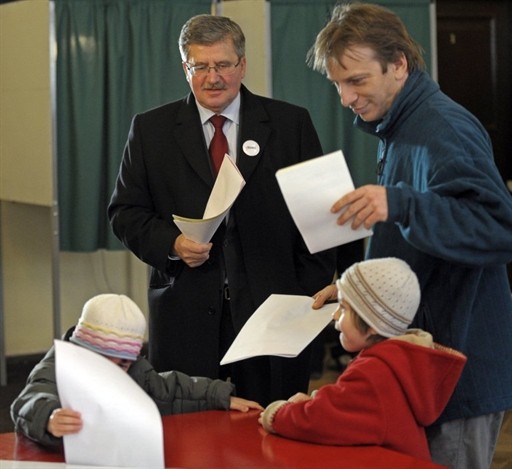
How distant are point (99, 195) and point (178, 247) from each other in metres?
2.42

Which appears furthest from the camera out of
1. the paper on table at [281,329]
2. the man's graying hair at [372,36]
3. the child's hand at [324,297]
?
the child's hand at [324,297]

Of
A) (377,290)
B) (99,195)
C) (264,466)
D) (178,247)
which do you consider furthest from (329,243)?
(99,195)

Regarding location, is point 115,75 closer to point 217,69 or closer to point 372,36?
point 217,69

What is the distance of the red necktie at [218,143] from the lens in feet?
8.61

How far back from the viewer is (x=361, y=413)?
1.73 m

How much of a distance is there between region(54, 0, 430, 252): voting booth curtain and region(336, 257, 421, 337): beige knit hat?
306 cm

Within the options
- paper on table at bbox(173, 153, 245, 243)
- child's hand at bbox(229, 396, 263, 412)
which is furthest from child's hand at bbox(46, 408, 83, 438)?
paper on table at bbox(173, 153, 245, 243)

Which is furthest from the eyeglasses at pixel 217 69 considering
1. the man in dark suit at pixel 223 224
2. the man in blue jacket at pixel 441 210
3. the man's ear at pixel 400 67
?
the man's ear at pixel 400 67

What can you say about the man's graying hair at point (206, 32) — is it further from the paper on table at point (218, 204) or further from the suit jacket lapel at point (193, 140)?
the paper on table at point (218, 204)

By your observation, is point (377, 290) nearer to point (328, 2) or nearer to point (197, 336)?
point (197, 336)

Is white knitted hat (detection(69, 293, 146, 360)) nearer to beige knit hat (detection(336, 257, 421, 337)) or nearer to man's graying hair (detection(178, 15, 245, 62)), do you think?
beige knit hat (detection(336, 257, 421, 337))

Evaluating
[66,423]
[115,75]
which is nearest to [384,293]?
[66,423]

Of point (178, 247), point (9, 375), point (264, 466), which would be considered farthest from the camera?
point (9, 375)

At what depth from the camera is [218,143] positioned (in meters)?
2.64
